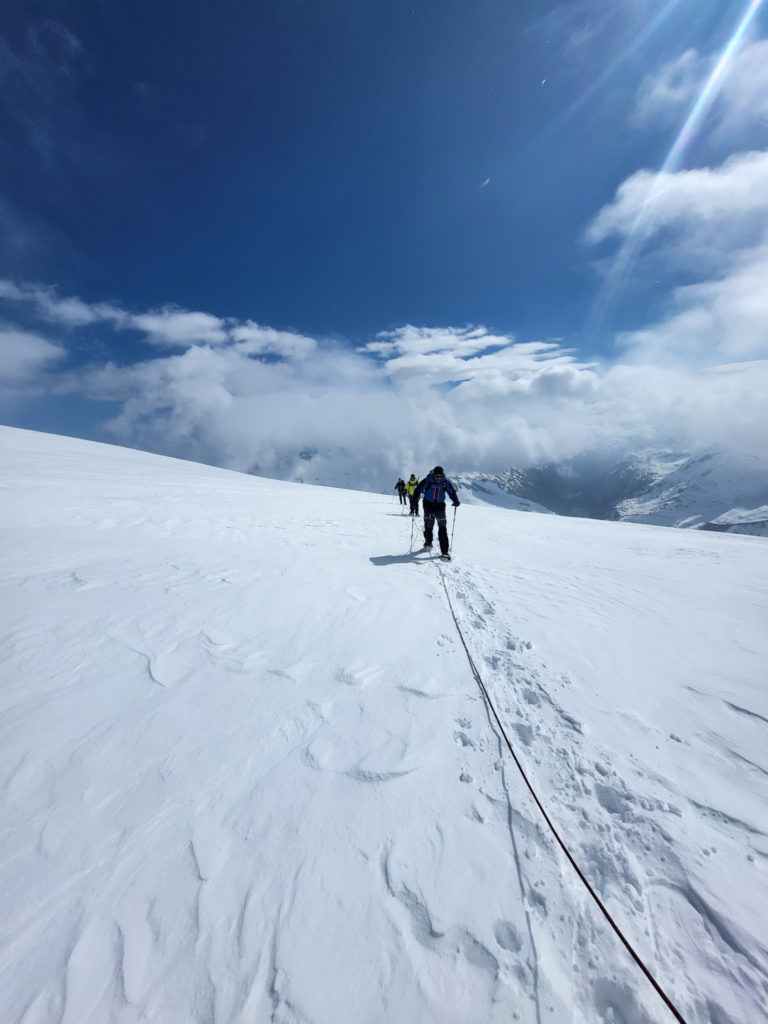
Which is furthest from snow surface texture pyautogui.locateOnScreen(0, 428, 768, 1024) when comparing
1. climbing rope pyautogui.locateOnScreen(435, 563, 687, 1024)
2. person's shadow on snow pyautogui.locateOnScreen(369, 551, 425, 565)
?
person's shadow on snow pyautogui.locateOnScreen(369, 551, 425, 565)

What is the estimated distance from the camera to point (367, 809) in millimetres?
3316

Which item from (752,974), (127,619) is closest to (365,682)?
(752,974)

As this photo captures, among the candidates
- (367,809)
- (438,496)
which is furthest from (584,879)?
(438,496)

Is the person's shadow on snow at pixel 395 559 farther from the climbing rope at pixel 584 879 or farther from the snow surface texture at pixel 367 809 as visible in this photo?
the climbing rope at pixel 584 879

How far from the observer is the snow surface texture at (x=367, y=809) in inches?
91.7

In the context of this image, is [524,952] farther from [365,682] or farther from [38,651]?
[38,651]

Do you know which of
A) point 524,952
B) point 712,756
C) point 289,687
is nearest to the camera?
point 524,952

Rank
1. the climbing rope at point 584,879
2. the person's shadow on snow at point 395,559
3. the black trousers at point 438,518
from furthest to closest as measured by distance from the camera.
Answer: the black trousers at point 438,518
the person's shadow on snow at point 395,559
the climbing rope at point 584,879

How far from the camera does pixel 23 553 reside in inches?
339

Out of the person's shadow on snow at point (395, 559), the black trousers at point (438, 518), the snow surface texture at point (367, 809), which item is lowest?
the snow surface texture at point (367, 809)

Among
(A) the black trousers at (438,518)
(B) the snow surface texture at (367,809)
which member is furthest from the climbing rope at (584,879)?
(A) the black trousers at (438,518)

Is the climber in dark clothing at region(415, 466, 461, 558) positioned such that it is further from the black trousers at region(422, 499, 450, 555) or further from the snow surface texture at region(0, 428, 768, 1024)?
the snow surface texture at region(0, 428, 768, 1024)

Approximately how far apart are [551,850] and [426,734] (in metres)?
1.43

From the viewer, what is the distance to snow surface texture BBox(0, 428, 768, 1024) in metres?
2.33
